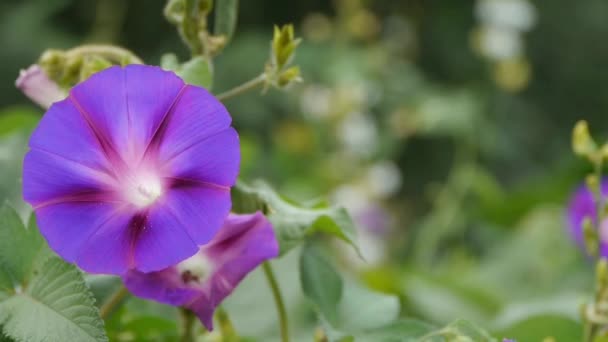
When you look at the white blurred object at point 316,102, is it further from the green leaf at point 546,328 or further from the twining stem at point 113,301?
the twining stem at point 113,301

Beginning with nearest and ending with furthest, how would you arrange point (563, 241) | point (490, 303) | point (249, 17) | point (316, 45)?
point (490, 303)
point (563, 241)
point (316, 45)
point (249, 17)

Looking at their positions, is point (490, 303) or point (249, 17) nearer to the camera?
point (490, 303)

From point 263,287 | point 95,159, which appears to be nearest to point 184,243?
point 95,159

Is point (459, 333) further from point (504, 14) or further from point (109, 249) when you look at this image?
point (504, 14)

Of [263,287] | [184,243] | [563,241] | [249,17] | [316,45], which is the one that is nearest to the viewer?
[184,243]

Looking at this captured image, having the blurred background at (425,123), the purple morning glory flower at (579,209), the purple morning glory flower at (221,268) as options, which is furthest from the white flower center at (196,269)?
the purple morning glory flower at (579,209)

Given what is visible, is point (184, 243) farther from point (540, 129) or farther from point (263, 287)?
point (540, 129)

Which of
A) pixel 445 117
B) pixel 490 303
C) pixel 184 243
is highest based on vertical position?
pixel 445 117
